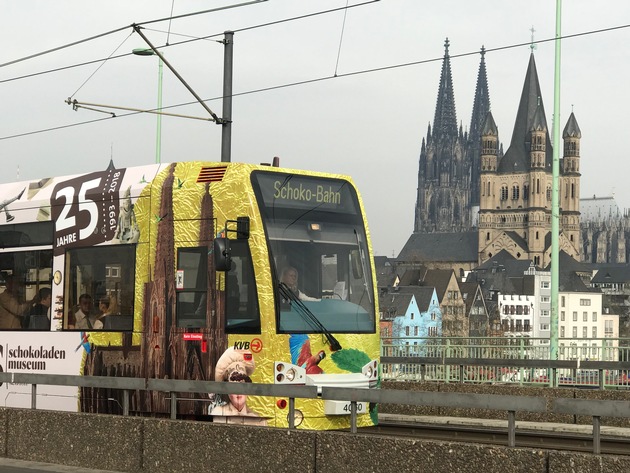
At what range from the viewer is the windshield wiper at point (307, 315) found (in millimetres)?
12289

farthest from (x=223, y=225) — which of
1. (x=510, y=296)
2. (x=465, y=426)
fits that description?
(x=510, y=296)

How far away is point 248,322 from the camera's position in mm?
12188

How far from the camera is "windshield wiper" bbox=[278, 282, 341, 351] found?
12289 millimetres

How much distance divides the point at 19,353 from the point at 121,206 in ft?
7.97

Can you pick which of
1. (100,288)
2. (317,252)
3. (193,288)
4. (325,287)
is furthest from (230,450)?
(100,288)

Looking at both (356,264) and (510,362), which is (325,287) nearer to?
(356,264)

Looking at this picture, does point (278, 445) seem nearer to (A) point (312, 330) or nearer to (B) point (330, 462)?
(B) point (330, 462)

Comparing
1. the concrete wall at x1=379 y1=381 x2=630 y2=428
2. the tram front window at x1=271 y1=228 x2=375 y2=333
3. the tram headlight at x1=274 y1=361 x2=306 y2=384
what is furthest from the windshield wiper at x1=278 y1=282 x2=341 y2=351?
the concrete wall at x1=379 y1=381 x2=630 y2=428

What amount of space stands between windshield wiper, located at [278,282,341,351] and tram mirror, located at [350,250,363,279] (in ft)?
2.50

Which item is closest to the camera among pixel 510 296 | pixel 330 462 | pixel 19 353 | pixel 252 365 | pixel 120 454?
pixel 330 462

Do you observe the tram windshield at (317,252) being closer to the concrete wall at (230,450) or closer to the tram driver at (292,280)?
the tram driver at (292,280)

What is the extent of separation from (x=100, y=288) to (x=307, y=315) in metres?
2.61

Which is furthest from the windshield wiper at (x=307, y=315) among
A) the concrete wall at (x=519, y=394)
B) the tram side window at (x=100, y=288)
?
the concrete wall at (x=519, y=394)

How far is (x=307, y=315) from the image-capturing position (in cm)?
1246
